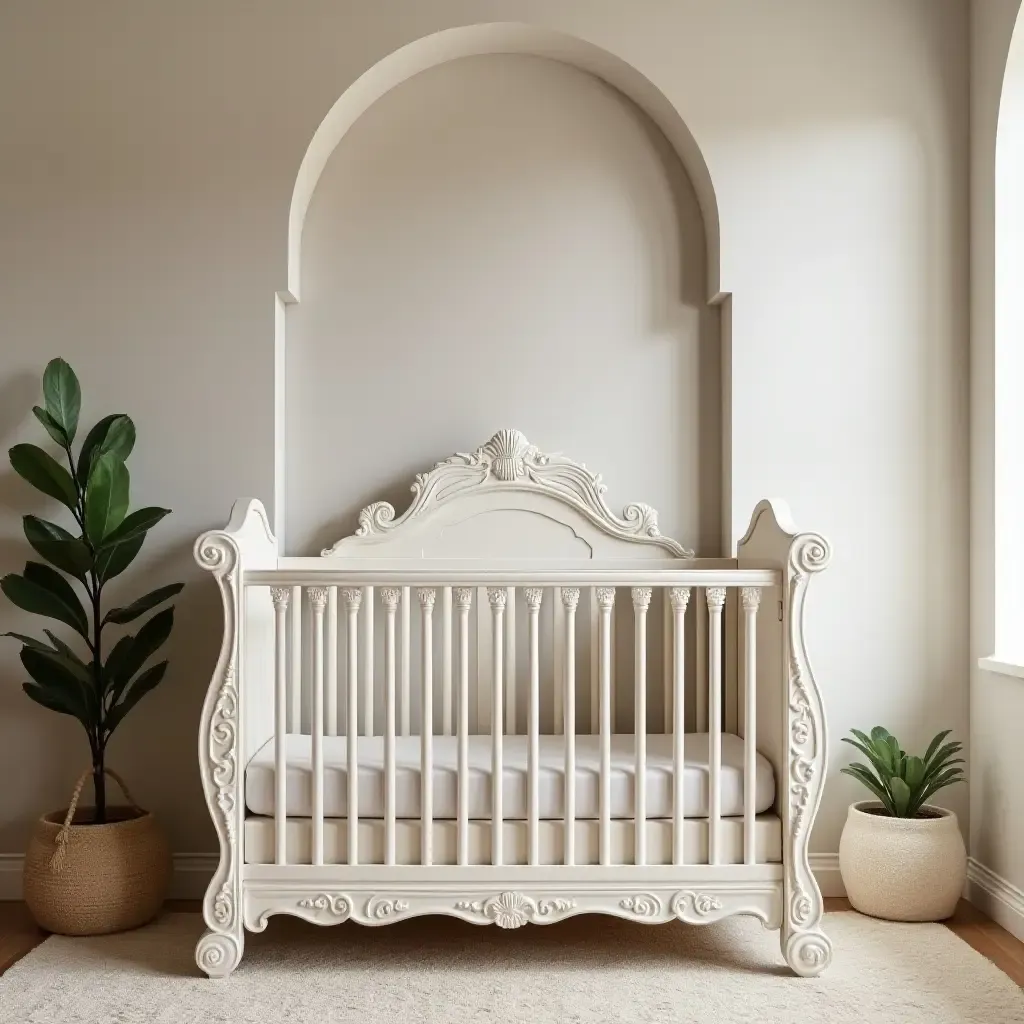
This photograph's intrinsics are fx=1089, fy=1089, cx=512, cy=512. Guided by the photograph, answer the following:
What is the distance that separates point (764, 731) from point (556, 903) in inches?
24.0

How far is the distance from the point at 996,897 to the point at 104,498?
2.39m

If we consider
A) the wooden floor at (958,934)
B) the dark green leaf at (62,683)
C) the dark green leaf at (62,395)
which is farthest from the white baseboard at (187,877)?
the dark green leaf at (62,395)

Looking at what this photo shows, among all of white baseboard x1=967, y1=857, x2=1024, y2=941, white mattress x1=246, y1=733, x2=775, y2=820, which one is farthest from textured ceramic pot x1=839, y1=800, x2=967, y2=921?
white mattress x1=246, y1=733, x2=775, y2=820

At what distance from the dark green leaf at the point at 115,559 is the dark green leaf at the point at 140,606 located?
9 centimetres

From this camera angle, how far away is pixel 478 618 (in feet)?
9.62

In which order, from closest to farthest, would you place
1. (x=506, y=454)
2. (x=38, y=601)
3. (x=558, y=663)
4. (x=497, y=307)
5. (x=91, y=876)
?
(x=91, y=876) → (x=38, y=601) → (x=558, y=663) → (x=506, y=454) → (x=497, y=307)

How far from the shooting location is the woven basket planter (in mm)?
2535

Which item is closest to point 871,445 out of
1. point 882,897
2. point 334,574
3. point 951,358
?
point 951,358

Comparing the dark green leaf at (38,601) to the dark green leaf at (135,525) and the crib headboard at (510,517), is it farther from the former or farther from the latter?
the crib headboard at (510,517)

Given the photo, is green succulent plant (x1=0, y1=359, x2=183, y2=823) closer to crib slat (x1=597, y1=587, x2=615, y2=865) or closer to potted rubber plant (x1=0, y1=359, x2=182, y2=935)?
potted rubber plant (x1=0, y1=359, x2=182, y2=935)

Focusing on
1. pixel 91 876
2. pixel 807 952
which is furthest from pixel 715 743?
pixel 91 876

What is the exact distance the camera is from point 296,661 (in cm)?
269

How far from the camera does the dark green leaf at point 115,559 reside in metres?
2.67

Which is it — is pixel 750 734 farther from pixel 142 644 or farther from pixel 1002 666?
pixel 142 644
